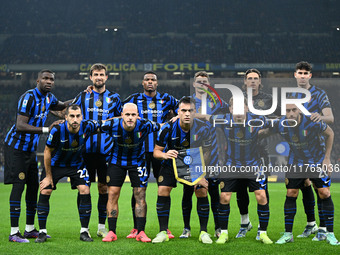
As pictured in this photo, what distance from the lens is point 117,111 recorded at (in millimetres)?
6355

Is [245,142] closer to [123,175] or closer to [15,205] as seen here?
[123,175]

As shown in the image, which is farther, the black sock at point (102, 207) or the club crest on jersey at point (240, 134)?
the black sock at point (102, 207)

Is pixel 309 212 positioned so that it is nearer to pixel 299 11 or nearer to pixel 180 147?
pixel 180 147

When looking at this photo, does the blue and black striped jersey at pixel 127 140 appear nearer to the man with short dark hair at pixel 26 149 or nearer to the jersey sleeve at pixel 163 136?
the jersey sleeve at pixel 163 136

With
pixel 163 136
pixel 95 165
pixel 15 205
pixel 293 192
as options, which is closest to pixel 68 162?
pixel 95 165

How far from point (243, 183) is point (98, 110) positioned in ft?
7.16

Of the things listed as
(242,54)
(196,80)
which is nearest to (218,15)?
(242,54)

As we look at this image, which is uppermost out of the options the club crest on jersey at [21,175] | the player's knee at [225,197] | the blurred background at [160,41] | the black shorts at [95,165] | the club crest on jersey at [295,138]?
the blurred background at [160,41]

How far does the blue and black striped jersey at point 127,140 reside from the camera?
5.68 m

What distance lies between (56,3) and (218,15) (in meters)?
12.9

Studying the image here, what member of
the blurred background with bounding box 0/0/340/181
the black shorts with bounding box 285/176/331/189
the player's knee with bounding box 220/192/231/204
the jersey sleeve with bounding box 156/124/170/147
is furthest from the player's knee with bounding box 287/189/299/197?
the blurred background with bounding box 0/0/340/181

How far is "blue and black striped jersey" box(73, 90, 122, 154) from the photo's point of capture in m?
6.11

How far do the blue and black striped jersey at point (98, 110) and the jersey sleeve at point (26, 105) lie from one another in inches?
24.0

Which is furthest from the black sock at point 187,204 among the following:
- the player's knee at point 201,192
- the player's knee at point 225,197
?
the player's knee at point 225,197
